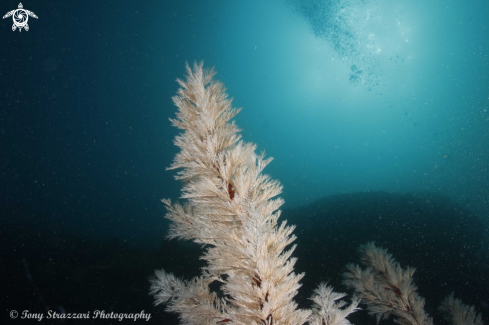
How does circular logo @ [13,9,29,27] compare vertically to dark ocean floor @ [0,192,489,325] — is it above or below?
above

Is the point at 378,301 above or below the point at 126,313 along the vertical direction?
below

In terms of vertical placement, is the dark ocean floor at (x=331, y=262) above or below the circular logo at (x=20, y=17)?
below

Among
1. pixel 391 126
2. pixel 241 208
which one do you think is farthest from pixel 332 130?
pixel 241 208

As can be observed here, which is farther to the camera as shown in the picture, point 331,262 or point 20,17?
point 20,17

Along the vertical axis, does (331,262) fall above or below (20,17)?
below

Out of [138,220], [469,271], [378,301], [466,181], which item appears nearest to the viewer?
[378,301]

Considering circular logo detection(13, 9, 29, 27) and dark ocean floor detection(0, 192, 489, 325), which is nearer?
dark ocean floor detection(0, 192, 489, 325)

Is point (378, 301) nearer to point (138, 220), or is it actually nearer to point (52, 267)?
point (52, 267)

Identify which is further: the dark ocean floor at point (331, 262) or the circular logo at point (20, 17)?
the circular logo at point (20, 17)
